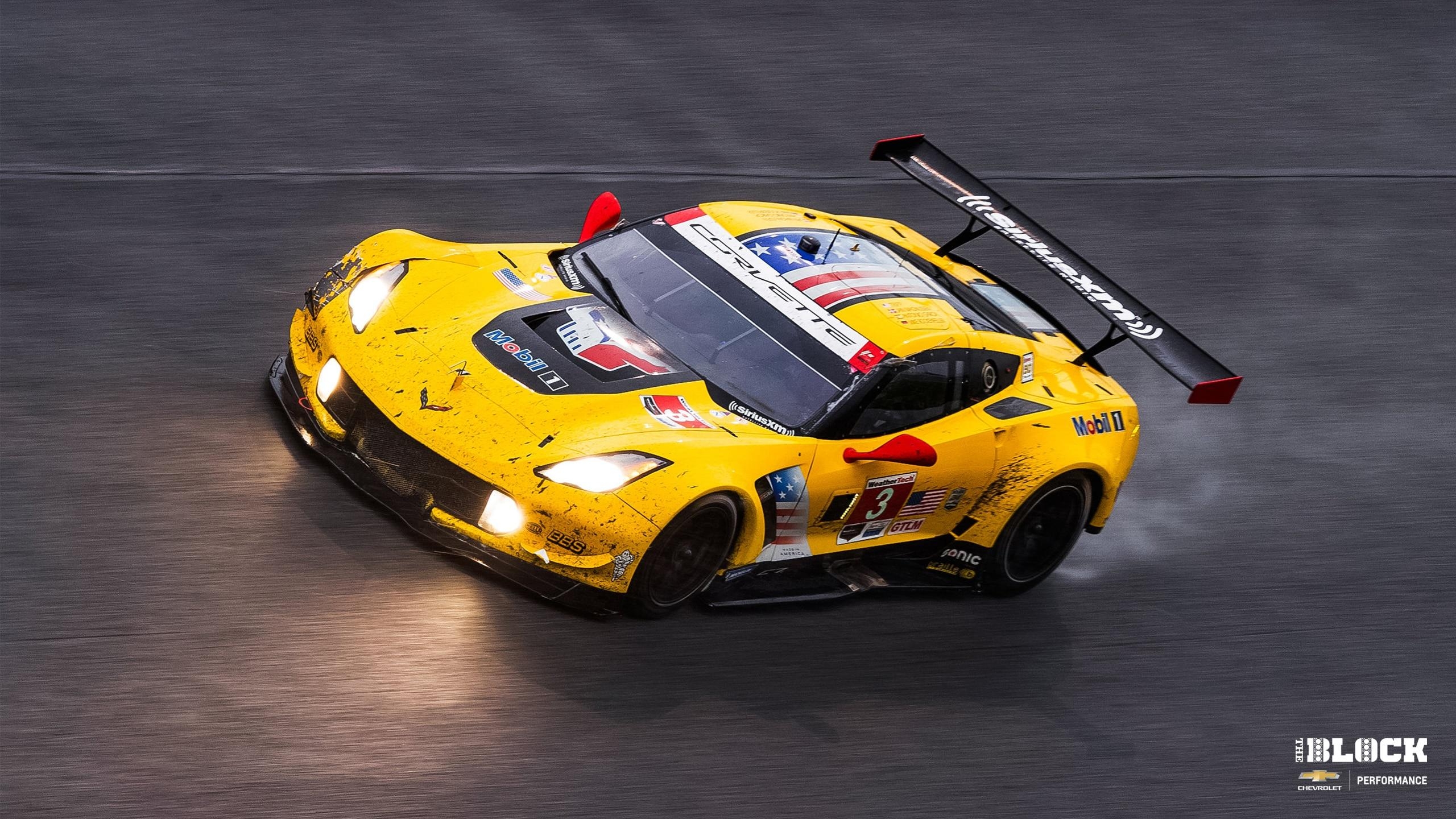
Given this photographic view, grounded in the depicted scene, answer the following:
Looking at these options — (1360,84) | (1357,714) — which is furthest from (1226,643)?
(1360,84)

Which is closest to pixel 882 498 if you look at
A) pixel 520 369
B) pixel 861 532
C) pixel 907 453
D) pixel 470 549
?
pixel 861 532

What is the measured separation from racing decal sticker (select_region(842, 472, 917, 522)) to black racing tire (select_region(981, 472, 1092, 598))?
0.58 meters

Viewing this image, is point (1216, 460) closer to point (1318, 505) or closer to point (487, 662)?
point (1318, 505)

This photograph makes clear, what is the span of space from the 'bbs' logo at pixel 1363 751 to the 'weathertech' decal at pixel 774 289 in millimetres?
2314

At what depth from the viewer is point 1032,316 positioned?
6.88m

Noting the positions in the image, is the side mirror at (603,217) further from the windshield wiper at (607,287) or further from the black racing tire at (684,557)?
the black racing tire at (684,557)

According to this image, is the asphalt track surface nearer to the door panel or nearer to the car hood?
the door panel

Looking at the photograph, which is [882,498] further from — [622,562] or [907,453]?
[622,562]

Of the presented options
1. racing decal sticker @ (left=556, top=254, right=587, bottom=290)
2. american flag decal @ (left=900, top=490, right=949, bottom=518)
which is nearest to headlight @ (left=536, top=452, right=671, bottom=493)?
american flag decal @ (left=900, top=490, right=949, bottom=518)

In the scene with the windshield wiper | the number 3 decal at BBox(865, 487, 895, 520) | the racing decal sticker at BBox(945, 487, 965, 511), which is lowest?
the racing decal sticker at BBox(945, 487, 965, 511)

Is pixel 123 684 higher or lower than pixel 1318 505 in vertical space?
higher

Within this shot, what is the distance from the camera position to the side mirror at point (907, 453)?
534cm

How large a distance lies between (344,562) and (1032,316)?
3.45 metres

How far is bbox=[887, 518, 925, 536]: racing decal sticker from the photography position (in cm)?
580
